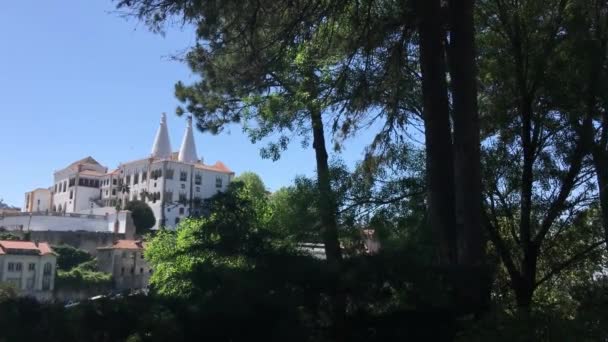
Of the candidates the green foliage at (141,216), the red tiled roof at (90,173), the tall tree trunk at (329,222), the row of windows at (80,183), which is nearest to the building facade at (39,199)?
the row of windows at (80,183)

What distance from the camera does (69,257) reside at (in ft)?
277

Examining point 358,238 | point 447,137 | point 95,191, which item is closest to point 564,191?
point 447,137

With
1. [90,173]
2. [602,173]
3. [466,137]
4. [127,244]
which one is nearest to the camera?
[466,137]

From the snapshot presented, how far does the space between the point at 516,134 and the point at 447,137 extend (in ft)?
8.47

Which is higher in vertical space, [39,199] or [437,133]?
[39,199]

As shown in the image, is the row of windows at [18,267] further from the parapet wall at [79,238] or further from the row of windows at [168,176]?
the row of windows at [168,176]

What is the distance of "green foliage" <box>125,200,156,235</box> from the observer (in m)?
99.9

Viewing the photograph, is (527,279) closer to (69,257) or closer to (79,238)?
(69,257)

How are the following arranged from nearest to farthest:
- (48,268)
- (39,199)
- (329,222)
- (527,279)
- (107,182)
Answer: (527,279), (329,222), (48,268), (107,182), (39,199)

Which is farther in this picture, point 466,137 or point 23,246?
point 23,246

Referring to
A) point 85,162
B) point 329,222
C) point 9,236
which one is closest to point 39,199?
point 85,162


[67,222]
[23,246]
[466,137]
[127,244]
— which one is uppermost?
[67,222]

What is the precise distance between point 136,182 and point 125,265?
37.7 metres

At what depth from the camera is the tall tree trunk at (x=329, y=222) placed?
22.5 feet
